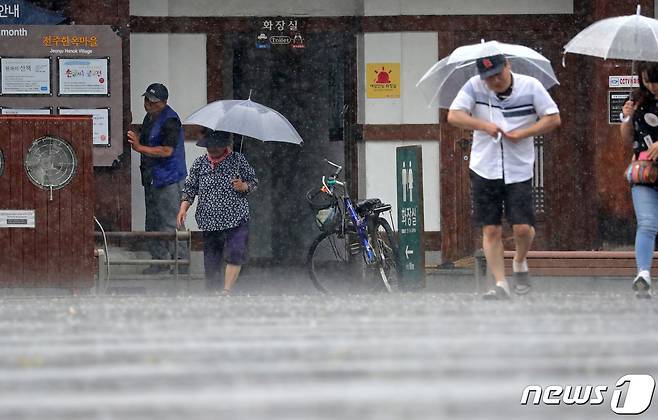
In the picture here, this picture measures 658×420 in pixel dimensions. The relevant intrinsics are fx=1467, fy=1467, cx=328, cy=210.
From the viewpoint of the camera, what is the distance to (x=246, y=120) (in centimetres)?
1193

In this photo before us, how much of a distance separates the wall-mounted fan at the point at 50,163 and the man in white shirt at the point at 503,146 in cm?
348

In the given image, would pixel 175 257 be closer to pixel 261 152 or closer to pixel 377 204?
pixel 377 204

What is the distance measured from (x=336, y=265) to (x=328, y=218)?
1.48 ft

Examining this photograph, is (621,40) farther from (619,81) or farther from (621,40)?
(619,81)

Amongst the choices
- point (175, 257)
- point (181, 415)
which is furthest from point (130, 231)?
point (181, 415)

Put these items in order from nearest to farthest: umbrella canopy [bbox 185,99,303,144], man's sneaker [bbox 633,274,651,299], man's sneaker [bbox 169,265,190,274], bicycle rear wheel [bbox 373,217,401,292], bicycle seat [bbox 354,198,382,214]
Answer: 1. man's sneaker [bbox 633,274,651,299]
2. umbrella canopy [bbox 185,99,303,144]
3. bicycle rear wheel [bbox 373,217,401,292]
4. bicycle seat [bbox 354,198,382,214]
5. man's sneaker [bbox 169,265,190,274]

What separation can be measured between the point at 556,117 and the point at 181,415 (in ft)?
19.7

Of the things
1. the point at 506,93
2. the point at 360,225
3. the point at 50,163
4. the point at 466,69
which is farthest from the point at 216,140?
the point at 506,93

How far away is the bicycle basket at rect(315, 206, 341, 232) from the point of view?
13102 millimetres

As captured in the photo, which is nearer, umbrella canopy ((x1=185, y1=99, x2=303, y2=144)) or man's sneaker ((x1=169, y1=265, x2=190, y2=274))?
umbrella canopy ((x1=185, y1=99, x2=303, y2=144))

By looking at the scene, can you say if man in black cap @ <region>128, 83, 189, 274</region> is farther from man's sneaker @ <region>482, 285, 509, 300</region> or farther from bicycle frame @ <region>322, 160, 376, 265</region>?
man's sneaker @ <region>482, 285, 509, 300</region>

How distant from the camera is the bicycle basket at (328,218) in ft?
43.0

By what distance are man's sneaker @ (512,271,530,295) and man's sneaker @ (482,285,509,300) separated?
19.0 inches

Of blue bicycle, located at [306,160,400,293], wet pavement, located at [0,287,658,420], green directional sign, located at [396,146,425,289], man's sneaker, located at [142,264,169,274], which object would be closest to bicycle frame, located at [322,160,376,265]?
blue bicycle, located at [306,160,400,293]
